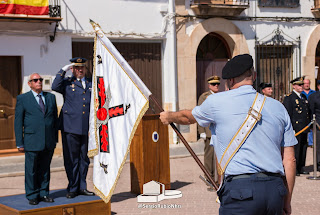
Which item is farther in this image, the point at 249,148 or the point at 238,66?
the point at 238,66

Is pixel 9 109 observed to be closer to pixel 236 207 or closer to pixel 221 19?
pixel 221 19

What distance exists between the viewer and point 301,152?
13.1 meters

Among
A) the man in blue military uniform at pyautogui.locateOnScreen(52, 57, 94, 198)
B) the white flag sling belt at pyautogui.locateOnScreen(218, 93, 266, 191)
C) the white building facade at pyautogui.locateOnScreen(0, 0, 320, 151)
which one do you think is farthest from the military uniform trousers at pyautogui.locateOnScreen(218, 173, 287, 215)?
the white building facade at pyautogui.locateOnScreen(0, 0, 320, 151)

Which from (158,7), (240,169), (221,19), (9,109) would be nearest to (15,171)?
(9,109)

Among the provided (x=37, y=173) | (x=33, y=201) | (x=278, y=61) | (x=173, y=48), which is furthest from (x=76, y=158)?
(x=278, y=61)

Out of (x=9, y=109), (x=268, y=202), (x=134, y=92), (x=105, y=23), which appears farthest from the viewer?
(x=105, y=23)

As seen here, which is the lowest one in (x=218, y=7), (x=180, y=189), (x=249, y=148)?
(x=180, y=189)

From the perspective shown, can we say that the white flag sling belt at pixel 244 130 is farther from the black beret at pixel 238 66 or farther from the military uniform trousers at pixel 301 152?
the military uniform trousers at pixel 301 152

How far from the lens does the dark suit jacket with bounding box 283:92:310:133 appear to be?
12.9 metres

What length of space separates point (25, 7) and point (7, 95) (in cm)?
222

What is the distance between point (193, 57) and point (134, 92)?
1253 cm

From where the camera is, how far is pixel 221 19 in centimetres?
1966

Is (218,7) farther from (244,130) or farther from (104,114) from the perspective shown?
(244,130)

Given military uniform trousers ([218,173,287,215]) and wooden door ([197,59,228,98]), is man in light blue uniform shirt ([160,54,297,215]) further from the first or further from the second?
wooden door ([197,59,228,98])
